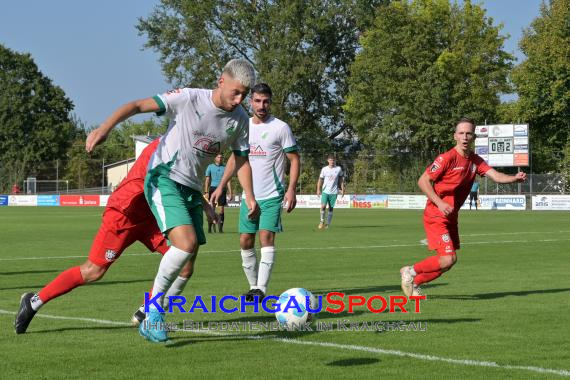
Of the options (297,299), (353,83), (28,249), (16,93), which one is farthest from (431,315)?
(16,93)

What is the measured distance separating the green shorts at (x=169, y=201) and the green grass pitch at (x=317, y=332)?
3.07ft

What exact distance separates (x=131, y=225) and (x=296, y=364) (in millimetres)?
2077

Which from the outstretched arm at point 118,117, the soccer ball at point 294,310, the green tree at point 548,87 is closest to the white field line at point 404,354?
the soccer ball at point 294,310

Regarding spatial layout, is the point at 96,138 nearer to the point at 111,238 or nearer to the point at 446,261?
the point at 111,238

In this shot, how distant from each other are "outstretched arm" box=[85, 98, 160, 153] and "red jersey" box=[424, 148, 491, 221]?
4.18 metres

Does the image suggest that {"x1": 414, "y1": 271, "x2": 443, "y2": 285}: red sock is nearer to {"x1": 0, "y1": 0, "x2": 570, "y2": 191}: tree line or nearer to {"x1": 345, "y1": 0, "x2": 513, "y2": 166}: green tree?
{"x1": 0, "y1": 0, "x2": 570, "y2": 191}: tree line

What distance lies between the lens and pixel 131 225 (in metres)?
7.89

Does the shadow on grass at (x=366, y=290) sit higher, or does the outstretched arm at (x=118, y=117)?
the outstretched arm at (x=118, y=117)

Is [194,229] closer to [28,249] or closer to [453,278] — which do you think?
[453,278]

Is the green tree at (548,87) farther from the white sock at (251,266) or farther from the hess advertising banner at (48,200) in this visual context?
the white sock at (251,266)

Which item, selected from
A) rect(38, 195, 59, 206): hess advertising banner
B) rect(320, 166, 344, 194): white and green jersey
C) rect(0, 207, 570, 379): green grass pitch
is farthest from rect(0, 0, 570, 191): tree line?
rect(0, 207, 570, 379): green grass pitch

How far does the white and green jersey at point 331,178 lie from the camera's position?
29500 mm

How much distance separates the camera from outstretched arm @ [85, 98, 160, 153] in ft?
21.4

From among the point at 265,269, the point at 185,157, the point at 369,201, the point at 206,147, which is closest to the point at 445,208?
the point at 265,269
